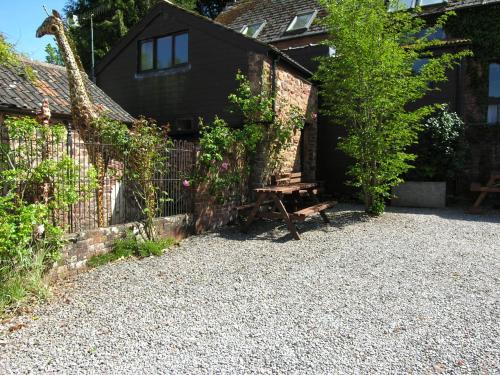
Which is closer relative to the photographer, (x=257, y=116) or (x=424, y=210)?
(x=257, y=116)

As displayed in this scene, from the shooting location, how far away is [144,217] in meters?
6.86

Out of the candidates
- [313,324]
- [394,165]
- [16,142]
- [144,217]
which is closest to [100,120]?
[144,217]

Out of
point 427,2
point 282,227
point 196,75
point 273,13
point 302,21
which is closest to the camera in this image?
point 282,227

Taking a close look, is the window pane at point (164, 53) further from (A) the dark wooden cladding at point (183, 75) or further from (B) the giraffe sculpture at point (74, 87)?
(B) the giraffe sculpture at point (74, 87)

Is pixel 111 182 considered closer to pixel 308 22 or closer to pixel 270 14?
pixel 308 22

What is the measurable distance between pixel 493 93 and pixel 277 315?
12.1 m

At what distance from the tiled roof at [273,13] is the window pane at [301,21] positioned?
0.26 metres

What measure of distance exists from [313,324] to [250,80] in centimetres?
781

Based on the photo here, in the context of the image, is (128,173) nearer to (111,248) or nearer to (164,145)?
(164,145)

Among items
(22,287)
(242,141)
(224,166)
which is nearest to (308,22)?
(242,141)

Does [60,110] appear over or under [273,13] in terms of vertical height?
under

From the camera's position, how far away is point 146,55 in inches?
528

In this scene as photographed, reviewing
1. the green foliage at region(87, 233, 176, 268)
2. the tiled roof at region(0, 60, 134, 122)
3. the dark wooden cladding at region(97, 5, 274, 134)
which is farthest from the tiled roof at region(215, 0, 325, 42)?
the green foliage at region(87, 233, 176, 268)

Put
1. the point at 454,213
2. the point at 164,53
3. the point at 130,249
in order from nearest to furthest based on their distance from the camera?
1. the point at 130,249
2. the point at 454,213
3. the point at 164,53
